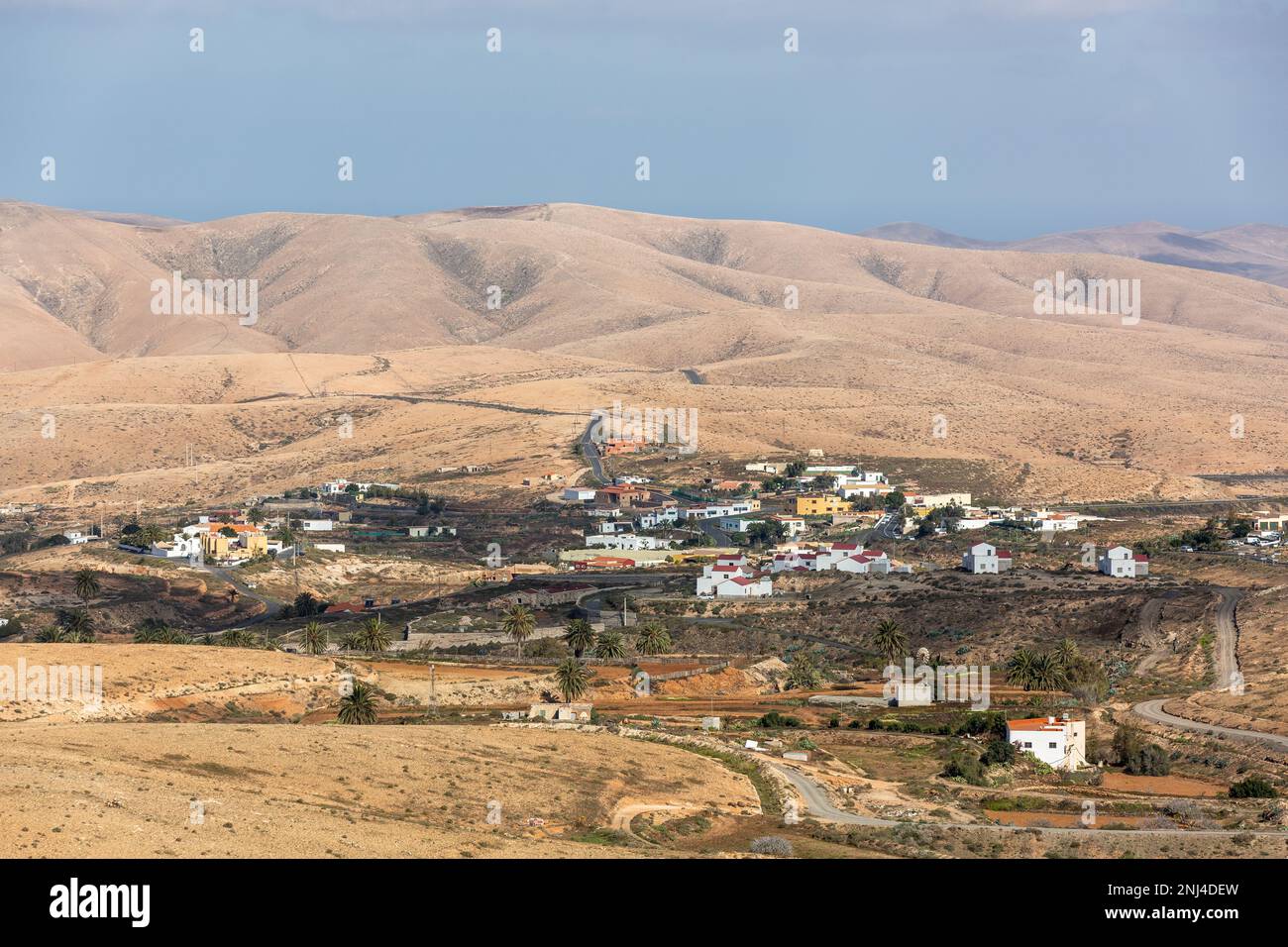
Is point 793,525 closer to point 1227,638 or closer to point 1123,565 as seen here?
point 1123,565

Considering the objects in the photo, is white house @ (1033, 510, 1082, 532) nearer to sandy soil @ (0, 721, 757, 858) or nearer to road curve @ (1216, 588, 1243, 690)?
road curve @ (1216, 588, 1243, 690)

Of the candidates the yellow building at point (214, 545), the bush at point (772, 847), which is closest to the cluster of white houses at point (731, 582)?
the yellow building at point (214, 545)

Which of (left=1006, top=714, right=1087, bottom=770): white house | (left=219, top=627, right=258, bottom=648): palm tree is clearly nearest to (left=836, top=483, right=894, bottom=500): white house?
(left=219, top=627, right=258, bottom=648): palm tree

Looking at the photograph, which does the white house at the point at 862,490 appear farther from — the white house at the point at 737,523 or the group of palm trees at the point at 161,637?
the group of palm trees at the point at 161,637

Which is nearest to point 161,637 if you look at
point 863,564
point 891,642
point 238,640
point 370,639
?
point 238,640

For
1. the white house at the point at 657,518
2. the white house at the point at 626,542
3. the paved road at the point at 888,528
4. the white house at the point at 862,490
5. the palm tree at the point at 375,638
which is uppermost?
the white house at the point at 862,490
